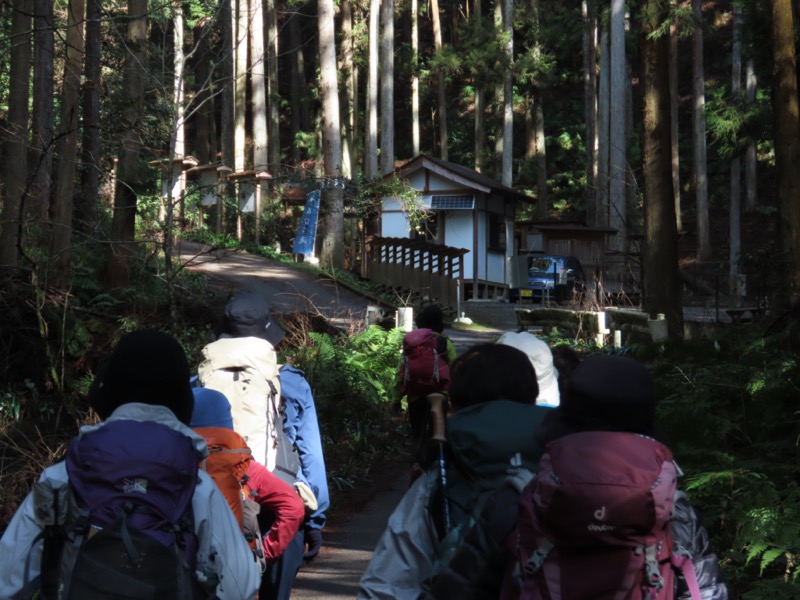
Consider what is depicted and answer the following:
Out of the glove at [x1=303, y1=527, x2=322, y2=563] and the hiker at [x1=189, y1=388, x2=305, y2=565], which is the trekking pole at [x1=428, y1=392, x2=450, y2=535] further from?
the glove at [x1=303, y1=527, x2=322, y2=563]

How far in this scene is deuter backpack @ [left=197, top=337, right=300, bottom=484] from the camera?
15.0 feet

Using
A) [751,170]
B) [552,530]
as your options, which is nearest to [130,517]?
[552,530]

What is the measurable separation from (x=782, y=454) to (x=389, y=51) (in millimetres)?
30864

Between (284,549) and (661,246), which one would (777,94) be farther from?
(284,549)

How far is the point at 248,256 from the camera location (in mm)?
33812

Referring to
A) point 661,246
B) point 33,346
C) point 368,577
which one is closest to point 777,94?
point 661,246

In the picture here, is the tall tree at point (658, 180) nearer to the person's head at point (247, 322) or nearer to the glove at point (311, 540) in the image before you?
the glove at point (311, 540)

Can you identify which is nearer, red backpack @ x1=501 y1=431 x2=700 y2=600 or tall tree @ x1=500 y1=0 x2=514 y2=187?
red backpack @ x1=501 y1=431 x2=700 y2=600

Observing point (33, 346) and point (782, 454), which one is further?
point (33, 346)

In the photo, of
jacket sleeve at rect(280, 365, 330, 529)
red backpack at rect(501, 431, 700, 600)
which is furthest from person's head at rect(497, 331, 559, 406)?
red backpack at rect(501, 431, 700, 600)

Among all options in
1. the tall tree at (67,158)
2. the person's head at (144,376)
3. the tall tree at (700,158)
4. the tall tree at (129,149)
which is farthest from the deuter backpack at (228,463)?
the tall tree at (700,158)

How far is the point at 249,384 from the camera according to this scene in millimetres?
4605

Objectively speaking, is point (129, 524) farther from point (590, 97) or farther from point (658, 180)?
point (590, 97)

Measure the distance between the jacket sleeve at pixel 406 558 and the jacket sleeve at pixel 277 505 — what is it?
1.05 metres
